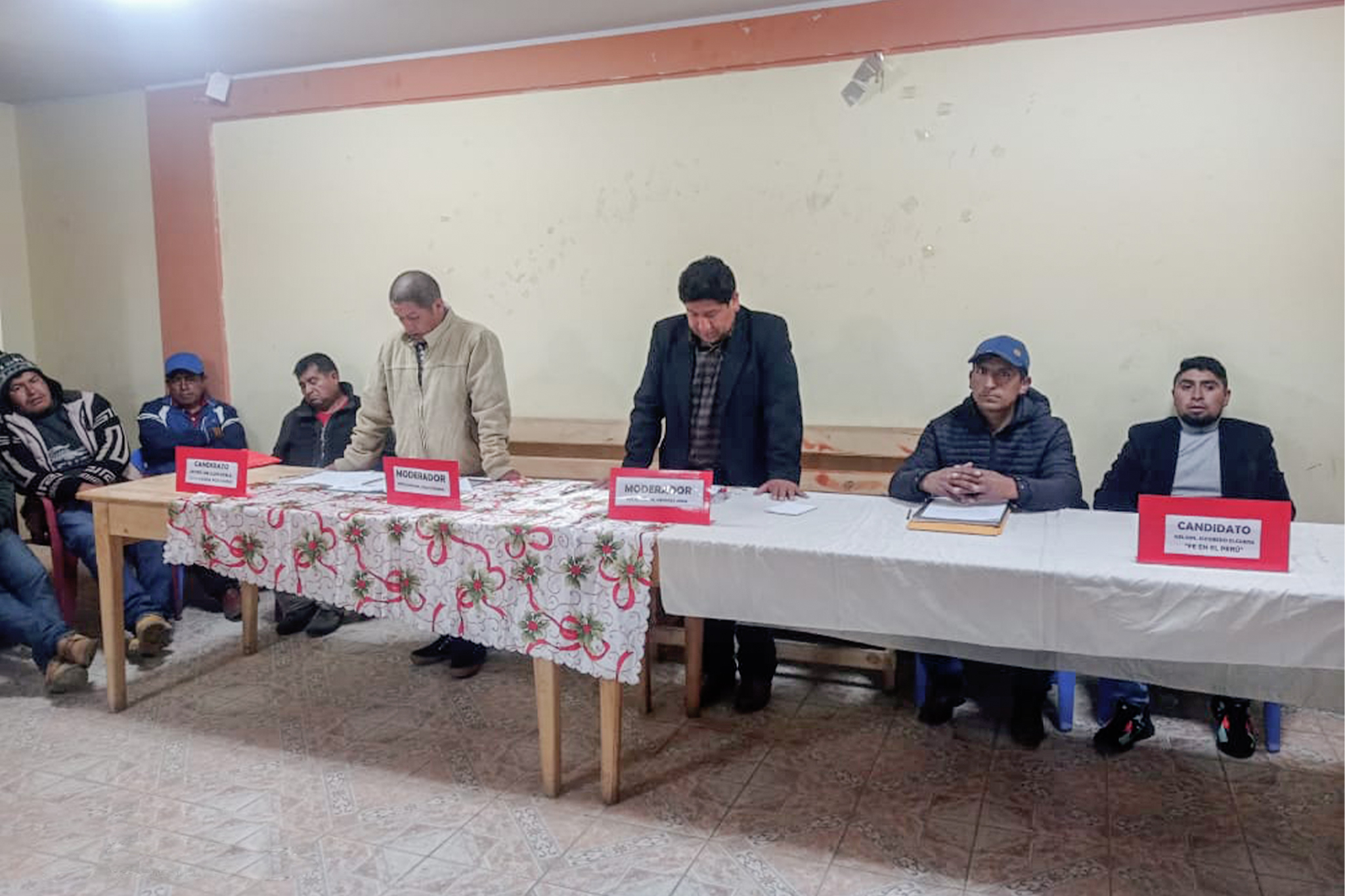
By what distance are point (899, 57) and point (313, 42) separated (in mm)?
2251

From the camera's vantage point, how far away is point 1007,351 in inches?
87.5

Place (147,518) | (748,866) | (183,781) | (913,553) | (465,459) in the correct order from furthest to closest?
(465,459), (147,518), (183,781), (748,866), (913,553)

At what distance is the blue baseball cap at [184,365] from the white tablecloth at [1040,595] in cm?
291

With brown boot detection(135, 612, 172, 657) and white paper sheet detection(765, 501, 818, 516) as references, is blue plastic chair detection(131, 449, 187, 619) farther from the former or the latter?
white paper sheet detection(765, 501, 818, 516)

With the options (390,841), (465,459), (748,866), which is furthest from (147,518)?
(748,866)

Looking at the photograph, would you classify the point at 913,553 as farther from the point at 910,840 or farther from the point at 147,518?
the point at 147,518

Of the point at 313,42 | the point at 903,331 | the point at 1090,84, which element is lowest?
the point at 903,331

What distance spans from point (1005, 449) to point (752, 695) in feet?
3.28

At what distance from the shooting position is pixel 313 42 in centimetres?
357

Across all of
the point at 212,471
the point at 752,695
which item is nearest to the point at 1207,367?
the point at 752,695

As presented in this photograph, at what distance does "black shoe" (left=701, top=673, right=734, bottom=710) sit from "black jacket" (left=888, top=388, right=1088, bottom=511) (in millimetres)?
841

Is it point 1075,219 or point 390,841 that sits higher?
point 1075,219

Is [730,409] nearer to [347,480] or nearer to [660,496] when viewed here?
[660,496]

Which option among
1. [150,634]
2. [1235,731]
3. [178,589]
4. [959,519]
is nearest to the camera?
[959,519]
